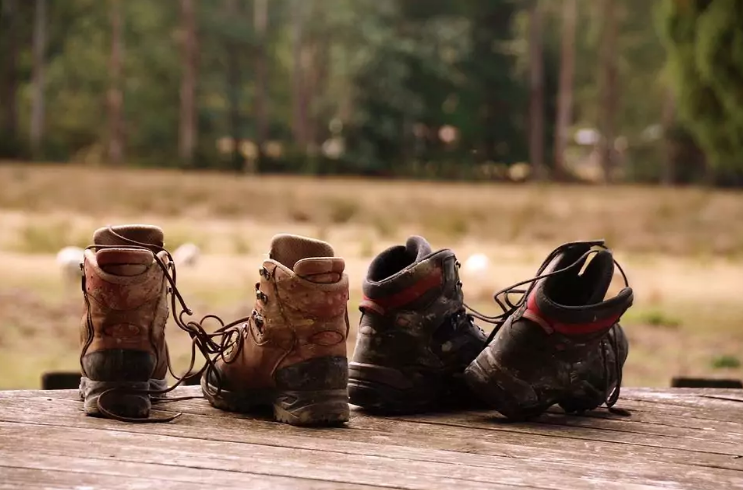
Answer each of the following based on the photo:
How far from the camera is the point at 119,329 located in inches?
87.0

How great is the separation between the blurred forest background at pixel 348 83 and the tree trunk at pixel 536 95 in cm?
6

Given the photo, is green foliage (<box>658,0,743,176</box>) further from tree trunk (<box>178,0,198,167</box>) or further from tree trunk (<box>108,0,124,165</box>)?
tree trunk (<box>108,0,124,165</box>)

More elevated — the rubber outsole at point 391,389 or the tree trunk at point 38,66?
the tree trunk at point 38,66

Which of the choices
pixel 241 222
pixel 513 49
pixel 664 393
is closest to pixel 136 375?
pixel 664 393

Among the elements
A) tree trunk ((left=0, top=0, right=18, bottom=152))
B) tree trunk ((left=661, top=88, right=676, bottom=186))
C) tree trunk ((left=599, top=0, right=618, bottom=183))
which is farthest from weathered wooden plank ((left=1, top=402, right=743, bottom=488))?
tree trunk ((left=661, top=88, right=676, bottom=186))

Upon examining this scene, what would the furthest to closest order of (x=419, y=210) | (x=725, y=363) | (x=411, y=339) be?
(x=419, y=210) < (x=725, y=363) < (x=411, y=339)

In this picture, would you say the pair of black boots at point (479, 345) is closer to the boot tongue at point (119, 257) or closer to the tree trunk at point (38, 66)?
the boot tongue at point (119, 257)

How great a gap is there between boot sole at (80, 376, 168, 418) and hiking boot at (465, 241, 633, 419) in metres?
0.70

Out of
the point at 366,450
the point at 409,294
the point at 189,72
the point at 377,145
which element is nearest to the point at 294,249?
the point at 409,294

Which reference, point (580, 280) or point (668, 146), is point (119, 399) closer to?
point (580, 280)

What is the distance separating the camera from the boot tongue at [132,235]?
2317 millimetres

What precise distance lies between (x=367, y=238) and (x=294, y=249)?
33.3 feet

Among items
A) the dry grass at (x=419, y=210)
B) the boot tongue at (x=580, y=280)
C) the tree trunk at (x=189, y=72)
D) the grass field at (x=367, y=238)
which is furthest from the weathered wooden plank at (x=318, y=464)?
the tree trunk at (x=189, y=72)

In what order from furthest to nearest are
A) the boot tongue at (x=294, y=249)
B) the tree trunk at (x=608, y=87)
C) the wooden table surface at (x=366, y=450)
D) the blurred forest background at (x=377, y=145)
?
the tree trunk at (x=608, y=87), the blurred forest background at (x=377, y=145), the boot tongue at (x=294, y=249), the wooden table surface at (x=366, y=450)
